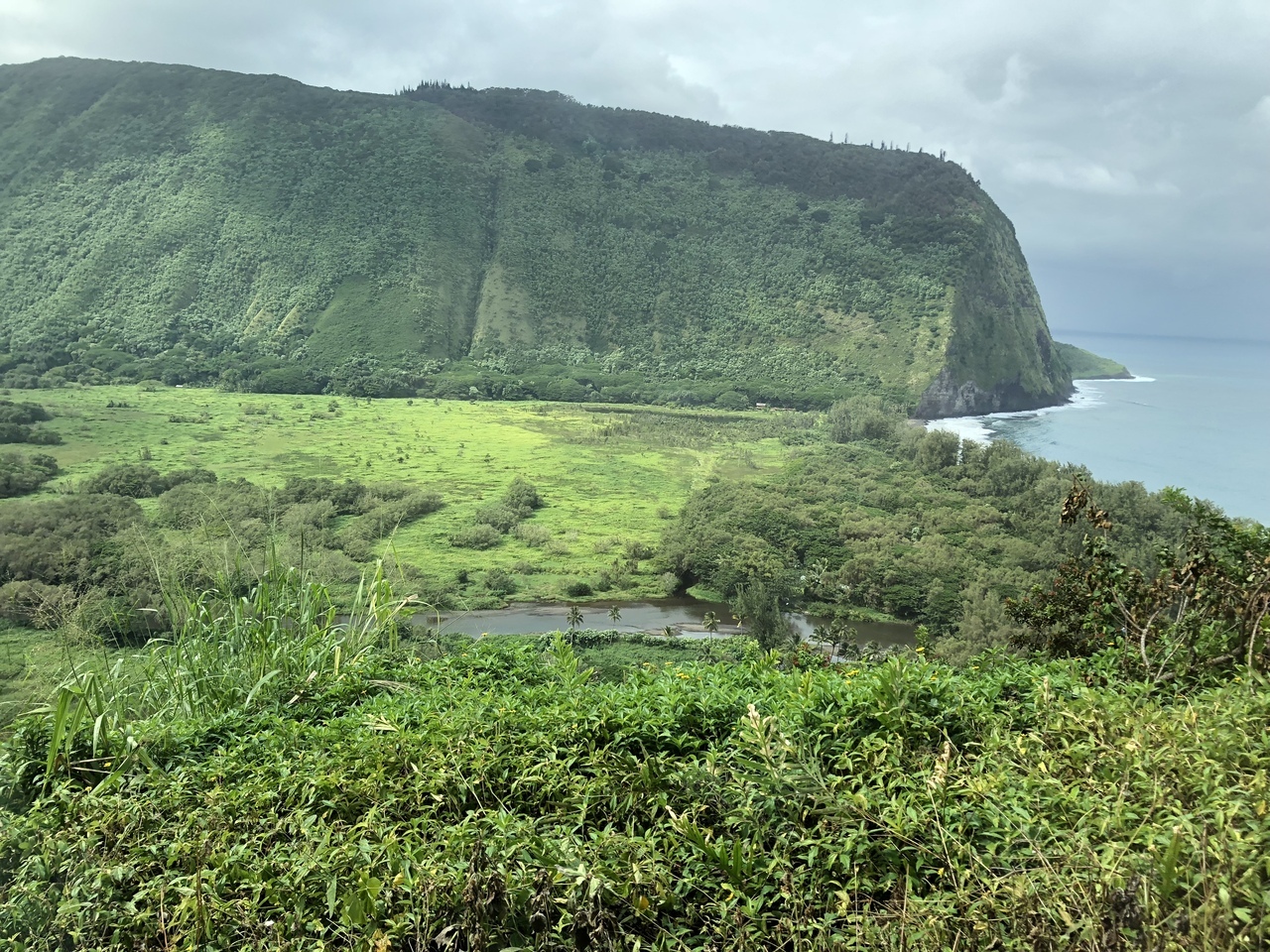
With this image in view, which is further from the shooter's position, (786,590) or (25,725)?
(786,590)

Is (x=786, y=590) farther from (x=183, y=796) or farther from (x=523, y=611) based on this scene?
(x=183, y=796)

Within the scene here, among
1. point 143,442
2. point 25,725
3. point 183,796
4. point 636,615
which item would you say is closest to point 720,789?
point 183,796

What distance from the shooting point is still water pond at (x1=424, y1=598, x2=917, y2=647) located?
68.8 feet

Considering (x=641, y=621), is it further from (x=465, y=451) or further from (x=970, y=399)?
(x=970, y=399)

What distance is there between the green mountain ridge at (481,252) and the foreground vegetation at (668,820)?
2351 inches

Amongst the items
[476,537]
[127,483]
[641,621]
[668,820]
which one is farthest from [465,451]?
[668,820]

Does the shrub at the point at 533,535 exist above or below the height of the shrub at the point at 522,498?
below

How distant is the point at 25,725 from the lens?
3195mm

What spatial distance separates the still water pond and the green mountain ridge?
133 feet

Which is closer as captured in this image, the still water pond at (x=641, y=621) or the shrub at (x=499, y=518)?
the still water pond at (x=641, y=621)

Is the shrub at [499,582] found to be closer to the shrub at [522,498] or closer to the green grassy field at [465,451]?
the green grassy field at [465,451]

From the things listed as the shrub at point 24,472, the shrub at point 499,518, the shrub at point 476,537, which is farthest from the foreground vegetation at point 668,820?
the shrub at point 24,472

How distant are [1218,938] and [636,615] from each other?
21171 millimetres

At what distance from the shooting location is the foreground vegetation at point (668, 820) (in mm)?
2000
